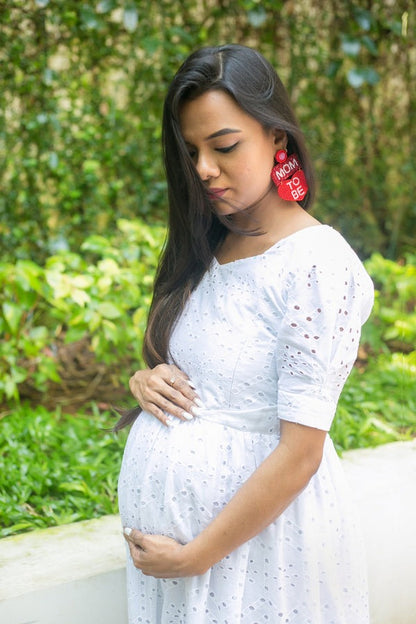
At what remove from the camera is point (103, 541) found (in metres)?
2.00

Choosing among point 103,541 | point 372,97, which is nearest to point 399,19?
point 372,97

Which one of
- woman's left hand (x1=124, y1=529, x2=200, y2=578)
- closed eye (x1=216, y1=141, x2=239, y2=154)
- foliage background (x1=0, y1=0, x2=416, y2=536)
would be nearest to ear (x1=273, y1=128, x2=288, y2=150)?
closed eye (x1=216, y1=141, x2=239, y2=154)

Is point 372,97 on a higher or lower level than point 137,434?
higher

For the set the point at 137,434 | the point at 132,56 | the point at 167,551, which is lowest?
the point at 167,551

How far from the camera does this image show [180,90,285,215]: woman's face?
1.42 meters

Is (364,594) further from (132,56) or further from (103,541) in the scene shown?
(132,56)

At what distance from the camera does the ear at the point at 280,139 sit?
1.49 m

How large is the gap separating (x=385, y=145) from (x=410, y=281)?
6.72ft

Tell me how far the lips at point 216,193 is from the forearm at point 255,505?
19.2 inches

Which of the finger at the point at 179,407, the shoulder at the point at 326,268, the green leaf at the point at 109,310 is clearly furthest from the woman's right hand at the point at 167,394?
the green leaf at the point at 109,310

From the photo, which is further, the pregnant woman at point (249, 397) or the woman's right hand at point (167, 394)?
the woman's right hand at point (167, 394)

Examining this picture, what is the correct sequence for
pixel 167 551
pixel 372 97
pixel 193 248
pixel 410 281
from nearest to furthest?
1. pixel 167 551
2. pixel 193 248
3. pixel 410 281
4. pixel 372 97

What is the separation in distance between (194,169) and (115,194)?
325 centimetres

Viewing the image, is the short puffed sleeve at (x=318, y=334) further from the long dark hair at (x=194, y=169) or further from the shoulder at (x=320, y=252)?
the long dark hair at (x=194, y=169)
